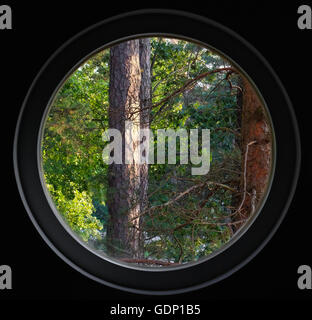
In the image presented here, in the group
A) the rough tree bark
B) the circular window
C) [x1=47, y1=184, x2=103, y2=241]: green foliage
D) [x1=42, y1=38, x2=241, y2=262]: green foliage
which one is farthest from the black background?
[x1=47, y1=184, x2=103, y2=241]: green foliage

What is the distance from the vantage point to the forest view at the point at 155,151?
245 cm

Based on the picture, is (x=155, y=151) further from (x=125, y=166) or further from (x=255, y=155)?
(x=255, y=155)

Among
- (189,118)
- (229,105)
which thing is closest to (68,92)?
(189,118)

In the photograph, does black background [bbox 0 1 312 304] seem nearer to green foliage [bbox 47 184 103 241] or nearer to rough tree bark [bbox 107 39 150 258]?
rough tree bark [bbox 107 39 150 258]

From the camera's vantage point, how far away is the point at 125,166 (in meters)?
3.19

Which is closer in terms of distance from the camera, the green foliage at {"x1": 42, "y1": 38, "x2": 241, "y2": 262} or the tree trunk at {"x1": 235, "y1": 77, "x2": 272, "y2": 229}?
the tree trunk at {"x1": 235, "y1": 77, "x2": 272, "y2": 229}

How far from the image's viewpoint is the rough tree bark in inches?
114

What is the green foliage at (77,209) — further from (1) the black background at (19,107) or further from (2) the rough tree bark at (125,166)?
(1) the black background at (19,107)

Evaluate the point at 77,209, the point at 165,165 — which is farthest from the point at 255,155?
the point at 77,209

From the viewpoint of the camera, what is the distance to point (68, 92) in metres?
4.28

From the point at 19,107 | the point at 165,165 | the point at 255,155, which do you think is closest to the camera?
the point at 19,107

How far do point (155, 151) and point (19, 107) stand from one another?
256cm
